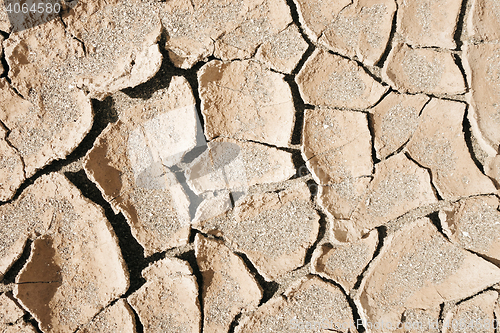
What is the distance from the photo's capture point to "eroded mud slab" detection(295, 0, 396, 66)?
1181mm

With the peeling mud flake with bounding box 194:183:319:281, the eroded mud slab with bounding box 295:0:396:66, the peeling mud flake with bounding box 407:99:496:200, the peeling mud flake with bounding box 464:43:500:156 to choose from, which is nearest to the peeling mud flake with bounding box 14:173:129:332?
the peeling mud flake with bounding box 194:183:319:281

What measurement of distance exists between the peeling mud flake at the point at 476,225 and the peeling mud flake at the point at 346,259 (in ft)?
1.10

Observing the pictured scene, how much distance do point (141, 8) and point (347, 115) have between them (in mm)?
906

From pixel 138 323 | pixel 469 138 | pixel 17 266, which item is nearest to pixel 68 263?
pixel 17 266

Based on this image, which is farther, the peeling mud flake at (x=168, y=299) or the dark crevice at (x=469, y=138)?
the dark crevice at (x=469, y=138)

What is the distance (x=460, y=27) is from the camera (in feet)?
4.14

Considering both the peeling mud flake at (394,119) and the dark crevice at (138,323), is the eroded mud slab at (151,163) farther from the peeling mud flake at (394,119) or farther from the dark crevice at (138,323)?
the peeling mud flake at (394,119)

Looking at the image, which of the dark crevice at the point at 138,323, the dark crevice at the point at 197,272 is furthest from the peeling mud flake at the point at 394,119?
the dark crevice at the point at 138,323

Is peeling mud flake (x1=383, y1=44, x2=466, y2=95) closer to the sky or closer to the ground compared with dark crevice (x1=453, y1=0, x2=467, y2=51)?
closer to the ground

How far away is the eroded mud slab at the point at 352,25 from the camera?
1.18 meters

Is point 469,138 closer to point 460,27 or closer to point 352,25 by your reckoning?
point 460,27

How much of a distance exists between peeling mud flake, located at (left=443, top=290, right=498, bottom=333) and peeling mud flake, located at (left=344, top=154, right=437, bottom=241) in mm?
472

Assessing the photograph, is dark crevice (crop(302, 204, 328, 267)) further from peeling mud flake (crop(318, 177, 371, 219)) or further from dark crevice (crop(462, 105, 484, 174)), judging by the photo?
dark crevice (crop(462, 105, 484, 174))

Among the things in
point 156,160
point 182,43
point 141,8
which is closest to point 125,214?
point 156,160
